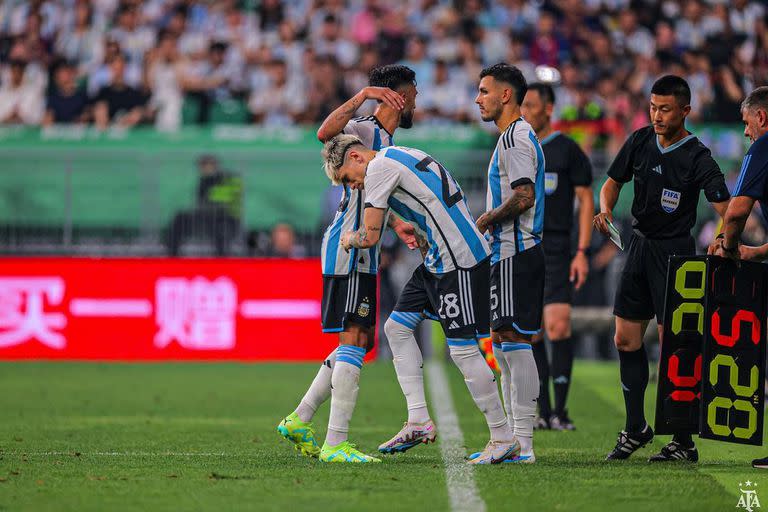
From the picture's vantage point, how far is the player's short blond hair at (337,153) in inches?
271

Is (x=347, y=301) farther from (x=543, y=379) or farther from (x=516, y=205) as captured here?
(x=543, y=379)

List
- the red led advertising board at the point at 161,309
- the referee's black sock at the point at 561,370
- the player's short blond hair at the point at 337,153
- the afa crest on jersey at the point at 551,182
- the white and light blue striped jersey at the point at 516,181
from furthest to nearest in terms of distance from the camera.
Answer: the red led advertising board at the point at 161,309
the afa crest on jersey at the point at 551,182
the referee's black sock at the point at 561,370
the white and light blue striped jersey at the point at 516,181
the player's short blond hair at the point at 337,153

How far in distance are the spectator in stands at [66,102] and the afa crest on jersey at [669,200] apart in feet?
41.8

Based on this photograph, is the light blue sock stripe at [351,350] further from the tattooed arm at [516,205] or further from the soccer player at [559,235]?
the soccer player at [559,235]

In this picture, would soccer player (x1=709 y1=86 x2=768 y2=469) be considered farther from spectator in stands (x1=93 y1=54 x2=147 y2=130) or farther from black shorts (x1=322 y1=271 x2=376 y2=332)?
spectator in stands (x1=93 y1=54 x2=147 y2=130)

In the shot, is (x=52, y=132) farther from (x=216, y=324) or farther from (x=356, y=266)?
(x=356, y=266)

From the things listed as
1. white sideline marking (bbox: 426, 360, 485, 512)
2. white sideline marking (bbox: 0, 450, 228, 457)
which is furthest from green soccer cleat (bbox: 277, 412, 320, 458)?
white sideline marking (bbox: 426, 360, 485, 512)

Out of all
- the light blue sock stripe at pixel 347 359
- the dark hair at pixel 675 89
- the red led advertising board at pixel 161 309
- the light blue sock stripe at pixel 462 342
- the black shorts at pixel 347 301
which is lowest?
the red led advertising board at pixel 161 309

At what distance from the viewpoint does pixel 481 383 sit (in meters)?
6.80

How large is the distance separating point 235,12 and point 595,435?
13476mm

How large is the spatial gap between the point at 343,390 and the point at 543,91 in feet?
10.8

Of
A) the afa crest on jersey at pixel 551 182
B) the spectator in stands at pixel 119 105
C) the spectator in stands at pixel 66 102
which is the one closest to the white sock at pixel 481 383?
the afa crest on jersey at pixel 551 182

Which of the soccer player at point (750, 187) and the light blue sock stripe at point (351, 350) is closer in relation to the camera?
the soccer player at point (750, 187)

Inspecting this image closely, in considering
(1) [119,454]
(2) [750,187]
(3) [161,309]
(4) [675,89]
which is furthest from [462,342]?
(3) [161,309]
